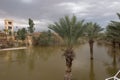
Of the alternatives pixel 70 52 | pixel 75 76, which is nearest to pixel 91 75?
pixel 75 76

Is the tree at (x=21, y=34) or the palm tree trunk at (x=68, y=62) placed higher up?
the tree at (x=21, y=34)

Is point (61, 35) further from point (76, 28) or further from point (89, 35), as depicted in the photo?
point (89, 35)

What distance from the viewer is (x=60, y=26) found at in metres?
15.2

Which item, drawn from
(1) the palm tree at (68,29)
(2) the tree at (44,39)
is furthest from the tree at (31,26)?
(1) the palm tree at (68,29)

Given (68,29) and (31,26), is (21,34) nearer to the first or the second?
(31,26)

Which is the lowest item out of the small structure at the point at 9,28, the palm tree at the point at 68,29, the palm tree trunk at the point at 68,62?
the palm tree trunk at the point at 68,62

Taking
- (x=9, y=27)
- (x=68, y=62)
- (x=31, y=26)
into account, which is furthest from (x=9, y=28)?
(x=68, y=62)

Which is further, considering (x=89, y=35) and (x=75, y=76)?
(x=89, y=35)

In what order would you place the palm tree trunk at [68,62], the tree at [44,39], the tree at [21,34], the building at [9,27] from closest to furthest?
the palm tree trunk at [68,62]
the tree at [44,39]
the tree at [21,34]
the building at [9,27]

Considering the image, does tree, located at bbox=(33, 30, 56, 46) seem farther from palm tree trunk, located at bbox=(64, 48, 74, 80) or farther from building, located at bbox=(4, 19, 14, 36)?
palm tree trunk, located at bbox=(64, 48, 74, 80)

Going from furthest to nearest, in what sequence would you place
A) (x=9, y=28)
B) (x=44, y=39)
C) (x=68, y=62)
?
(x=9, y=28) < (x=44, y=39) < (x=68, y=62)

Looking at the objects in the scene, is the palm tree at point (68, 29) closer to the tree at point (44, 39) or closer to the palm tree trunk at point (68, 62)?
the palm tree trunk at point (68, 62)

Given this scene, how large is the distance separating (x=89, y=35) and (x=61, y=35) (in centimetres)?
1237

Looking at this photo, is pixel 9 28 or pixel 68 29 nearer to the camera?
pixel 68 29
